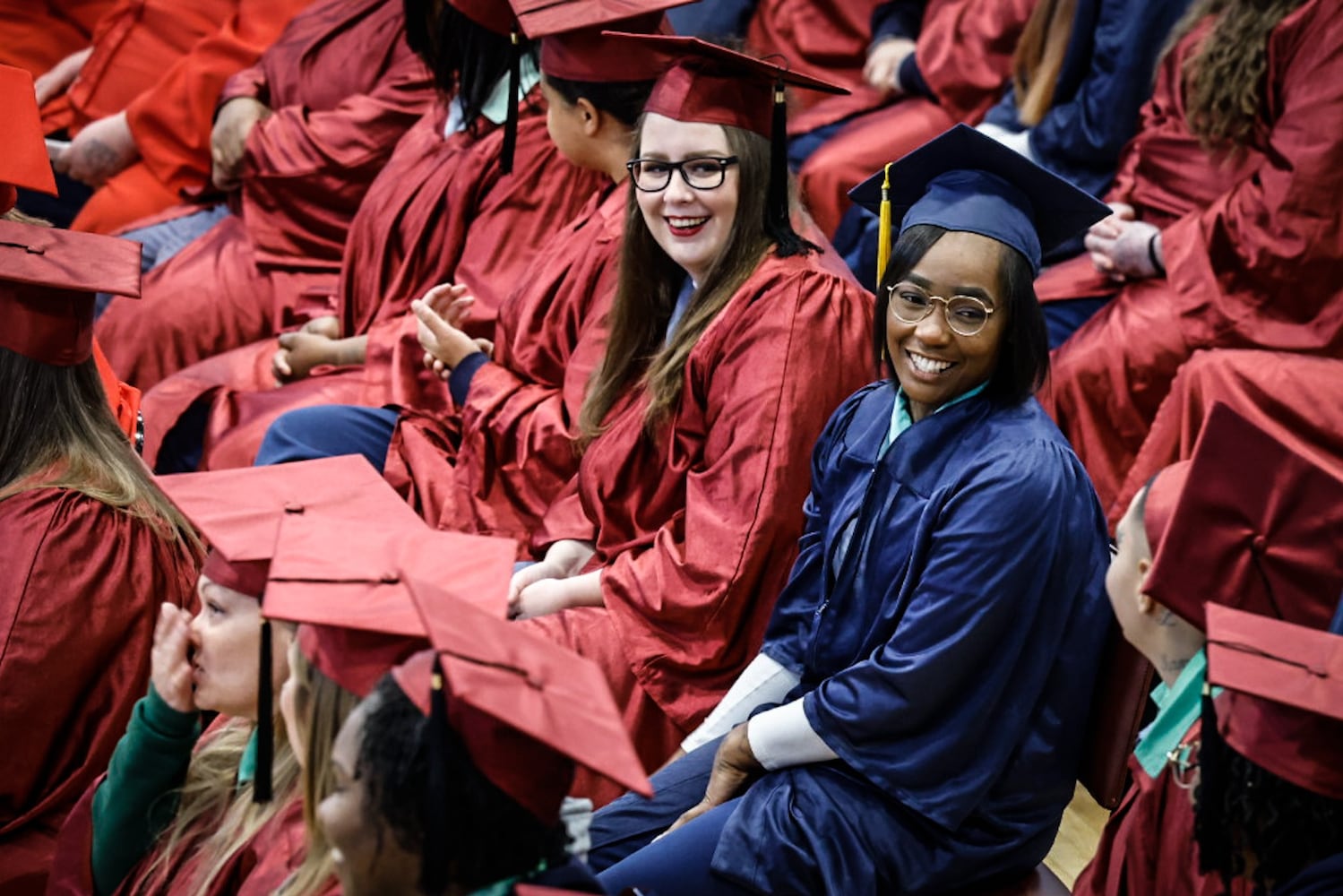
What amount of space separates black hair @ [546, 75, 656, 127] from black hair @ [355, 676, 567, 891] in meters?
1.71

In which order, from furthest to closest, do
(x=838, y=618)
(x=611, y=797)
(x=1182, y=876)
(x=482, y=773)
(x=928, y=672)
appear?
(x=611, y=797) → (x=838, y=618) → (x=928, y=672) → (x=1182, y=876) → (x=482, y=773)

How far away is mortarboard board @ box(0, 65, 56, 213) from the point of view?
277cm

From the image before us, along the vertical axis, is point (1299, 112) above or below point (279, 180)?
above

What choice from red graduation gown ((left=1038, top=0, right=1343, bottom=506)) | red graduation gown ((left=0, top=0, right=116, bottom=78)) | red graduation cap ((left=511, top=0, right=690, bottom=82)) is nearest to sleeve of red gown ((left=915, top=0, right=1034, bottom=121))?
red graduation gown ((left=1038, top=0, right=1343, bottom=506))

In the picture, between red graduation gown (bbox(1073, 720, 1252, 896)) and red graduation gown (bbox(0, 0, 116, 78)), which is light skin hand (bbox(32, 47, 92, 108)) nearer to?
red graduation gown (bbox(0, 0, 116, 78))

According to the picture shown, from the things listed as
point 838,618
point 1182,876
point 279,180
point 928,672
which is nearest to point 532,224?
point 279,180

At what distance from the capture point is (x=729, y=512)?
2529mm

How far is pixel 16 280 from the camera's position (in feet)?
7.99

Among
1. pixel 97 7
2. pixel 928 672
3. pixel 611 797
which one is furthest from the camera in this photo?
pixel 97 7

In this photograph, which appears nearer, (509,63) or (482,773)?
(482,773)

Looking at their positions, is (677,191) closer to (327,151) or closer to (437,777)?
(437,777)

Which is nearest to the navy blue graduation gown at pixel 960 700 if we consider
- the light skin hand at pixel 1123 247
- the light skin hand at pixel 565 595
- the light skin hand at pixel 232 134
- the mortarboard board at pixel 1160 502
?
the mortarboard board at pixel 1160 502

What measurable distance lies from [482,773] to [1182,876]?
2.72ft

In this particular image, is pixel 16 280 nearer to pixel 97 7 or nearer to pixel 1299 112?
pixel 1299 112
